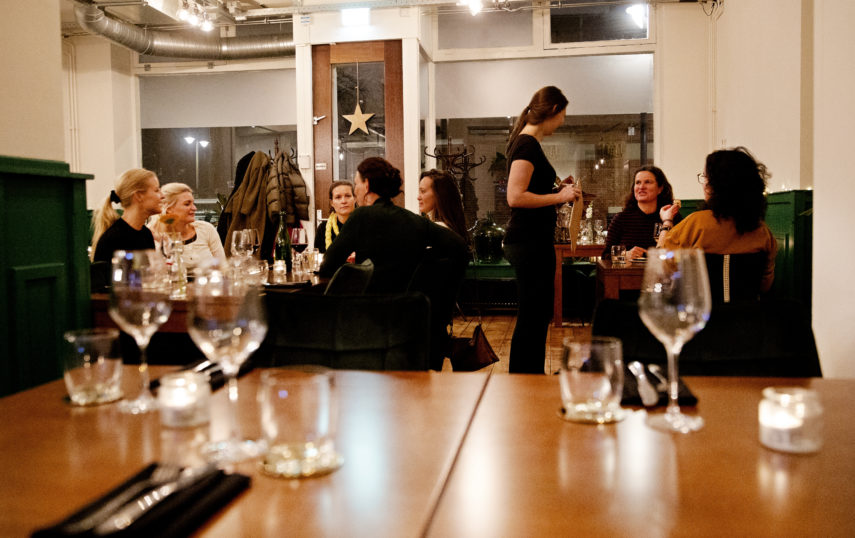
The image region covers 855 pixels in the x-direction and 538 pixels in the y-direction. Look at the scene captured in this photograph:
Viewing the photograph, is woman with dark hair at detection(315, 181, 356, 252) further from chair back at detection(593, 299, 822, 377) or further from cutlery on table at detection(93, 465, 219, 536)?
cutlery on table at detection(93, 465, 219, 536)

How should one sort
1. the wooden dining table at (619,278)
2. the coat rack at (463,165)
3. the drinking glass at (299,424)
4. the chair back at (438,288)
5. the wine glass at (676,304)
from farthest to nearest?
1. the coat rack at (463,165)
2. the wooden dining table at (619,278)
3. the chair back at (438,288)
4. the wine glass at (676,304)
5. the drinking glass at (299,424)

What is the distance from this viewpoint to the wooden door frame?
24.2ft

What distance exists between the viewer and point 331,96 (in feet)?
24.4

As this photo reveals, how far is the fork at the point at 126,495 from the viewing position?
60cm

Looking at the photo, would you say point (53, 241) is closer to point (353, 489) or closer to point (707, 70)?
point (353, 489)

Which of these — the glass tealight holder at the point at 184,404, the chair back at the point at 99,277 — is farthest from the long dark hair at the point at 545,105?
the glass tealight holder at the point at 184,404

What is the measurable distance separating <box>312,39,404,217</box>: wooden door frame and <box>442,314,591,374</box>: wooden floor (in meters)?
1.51

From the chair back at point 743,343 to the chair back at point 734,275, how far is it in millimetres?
1449

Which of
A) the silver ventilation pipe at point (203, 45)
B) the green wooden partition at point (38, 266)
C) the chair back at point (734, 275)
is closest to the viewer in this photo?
the green wooden partition at point (38, 266)

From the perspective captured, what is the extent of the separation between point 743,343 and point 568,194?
2.01m

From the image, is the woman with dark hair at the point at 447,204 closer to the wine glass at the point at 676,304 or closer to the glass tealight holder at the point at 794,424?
the wine glass at the point at 676,304

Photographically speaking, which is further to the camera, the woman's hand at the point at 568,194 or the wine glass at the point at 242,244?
the wine glass at the point at 242,244

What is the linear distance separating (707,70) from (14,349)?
6.79 metres

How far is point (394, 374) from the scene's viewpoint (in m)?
1.42
